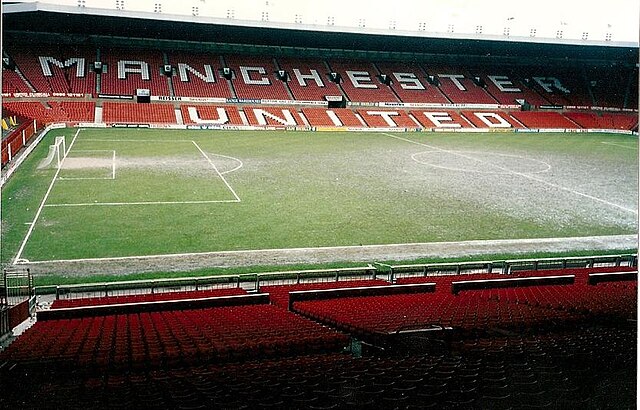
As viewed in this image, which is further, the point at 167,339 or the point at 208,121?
the point at 208,121

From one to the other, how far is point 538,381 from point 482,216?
52.9ft

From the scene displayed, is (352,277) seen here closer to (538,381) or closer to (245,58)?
(538,381)

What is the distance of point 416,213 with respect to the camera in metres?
20.9

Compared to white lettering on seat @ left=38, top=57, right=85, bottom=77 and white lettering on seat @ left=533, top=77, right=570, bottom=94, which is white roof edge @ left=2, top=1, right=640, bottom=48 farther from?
white lettering on seat @ left=38, top=57, right=85, bottom=77

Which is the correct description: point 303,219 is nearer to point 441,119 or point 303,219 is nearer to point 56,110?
point 56,110

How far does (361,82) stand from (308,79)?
482cm

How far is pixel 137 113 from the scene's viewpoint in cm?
4475

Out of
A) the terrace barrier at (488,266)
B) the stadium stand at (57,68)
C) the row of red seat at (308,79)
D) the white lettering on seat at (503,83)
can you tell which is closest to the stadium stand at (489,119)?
the row of red seat at (308,79)

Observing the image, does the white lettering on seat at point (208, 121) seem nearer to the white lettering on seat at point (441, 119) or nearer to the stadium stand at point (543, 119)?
the white lettering on seat at point (441, 119)

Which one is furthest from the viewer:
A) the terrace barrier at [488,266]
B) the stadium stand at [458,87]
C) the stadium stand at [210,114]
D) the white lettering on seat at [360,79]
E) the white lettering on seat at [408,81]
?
the white lettering on seat at [408,81]

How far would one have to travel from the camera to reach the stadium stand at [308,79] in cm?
5144

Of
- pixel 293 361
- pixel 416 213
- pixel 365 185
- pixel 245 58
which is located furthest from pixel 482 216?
pixel 245 58

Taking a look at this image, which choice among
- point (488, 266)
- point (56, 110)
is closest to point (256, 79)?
point (56, 110)

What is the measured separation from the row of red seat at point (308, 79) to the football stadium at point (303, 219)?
29 centimetres
